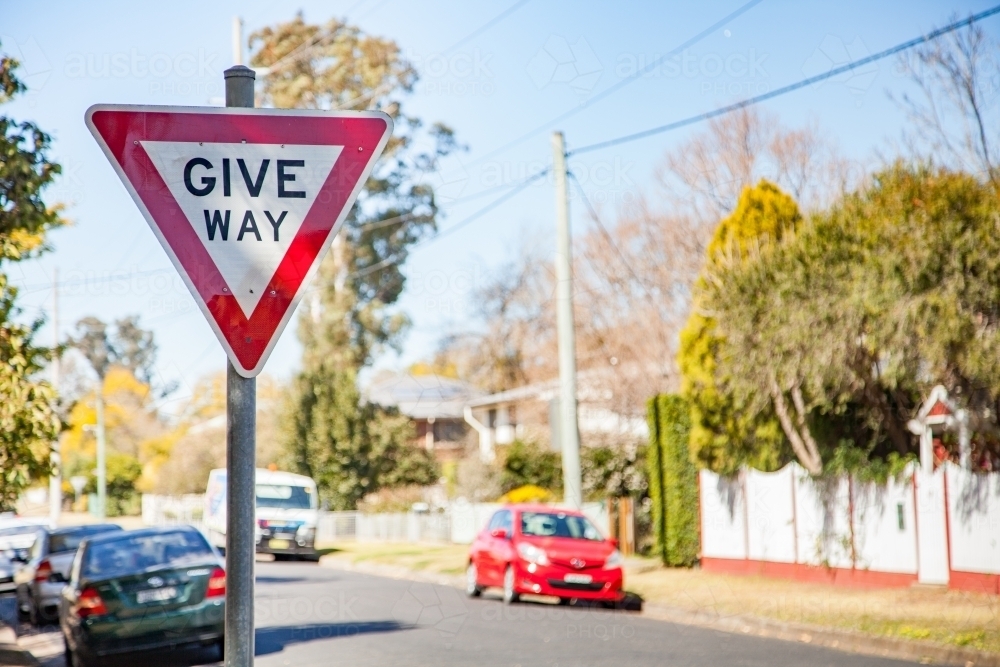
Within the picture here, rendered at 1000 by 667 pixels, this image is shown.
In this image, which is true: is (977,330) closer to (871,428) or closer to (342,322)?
(871,428)

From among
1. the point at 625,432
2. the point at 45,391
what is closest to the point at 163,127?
the point at 45,391

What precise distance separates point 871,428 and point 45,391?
13563mm

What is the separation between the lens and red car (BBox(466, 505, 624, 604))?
19.1m

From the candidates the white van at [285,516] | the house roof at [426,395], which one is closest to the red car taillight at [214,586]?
the white van at [285,516]

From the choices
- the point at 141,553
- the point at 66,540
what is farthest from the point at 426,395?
the point at 141,553

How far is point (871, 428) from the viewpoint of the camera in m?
21.2

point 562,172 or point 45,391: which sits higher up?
point 562,172

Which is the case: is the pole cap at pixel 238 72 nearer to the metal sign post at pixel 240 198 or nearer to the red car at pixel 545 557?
the metal sign post at pixel 240 198

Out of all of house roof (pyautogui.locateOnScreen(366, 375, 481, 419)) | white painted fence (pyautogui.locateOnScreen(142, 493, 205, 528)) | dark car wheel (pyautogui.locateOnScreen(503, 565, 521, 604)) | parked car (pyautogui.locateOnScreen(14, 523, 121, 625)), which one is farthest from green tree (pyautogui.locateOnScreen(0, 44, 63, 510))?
house roof (pyautogui.locateOnScreen(366, 375, 481, 419))

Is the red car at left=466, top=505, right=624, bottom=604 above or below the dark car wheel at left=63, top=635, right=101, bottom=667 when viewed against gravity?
above

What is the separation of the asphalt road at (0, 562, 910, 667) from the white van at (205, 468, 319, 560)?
1380cm

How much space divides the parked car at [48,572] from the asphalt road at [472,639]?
3.72 ft

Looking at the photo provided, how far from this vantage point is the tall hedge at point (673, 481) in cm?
2364

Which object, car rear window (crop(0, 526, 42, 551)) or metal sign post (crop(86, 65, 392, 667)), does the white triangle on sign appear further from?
car rear window (crop(0, 526, 42, 551))
